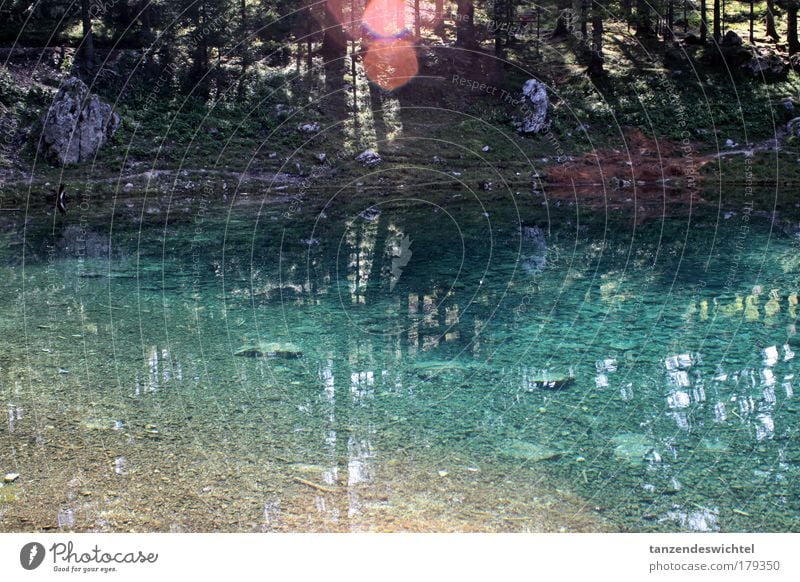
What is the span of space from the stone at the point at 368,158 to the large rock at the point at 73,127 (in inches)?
525

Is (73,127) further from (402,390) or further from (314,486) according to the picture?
(314,486)

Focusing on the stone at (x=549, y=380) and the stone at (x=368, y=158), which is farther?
the stone at (x=368, y=158)

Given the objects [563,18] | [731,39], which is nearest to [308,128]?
[563,18]

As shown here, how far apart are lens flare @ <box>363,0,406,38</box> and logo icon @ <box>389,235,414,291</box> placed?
114ft

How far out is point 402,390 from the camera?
1117 cm

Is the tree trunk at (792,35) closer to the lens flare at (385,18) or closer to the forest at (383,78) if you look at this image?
the forest at (383,78)

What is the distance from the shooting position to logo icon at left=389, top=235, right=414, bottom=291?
19.4 m

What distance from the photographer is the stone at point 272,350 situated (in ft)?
42.5

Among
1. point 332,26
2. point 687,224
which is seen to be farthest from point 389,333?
point 332,26

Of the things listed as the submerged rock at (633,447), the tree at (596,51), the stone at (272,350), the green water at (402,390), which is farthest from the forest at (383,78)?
the submerged rock at (633,447)

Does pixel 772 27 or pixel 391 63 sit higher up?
pixel 772 27

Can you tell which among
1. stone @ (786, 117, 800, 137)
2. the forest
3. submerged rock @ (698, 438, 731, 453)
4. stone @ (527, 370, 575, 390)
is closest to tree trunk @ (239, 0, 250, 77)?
the forest
